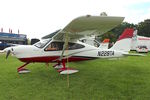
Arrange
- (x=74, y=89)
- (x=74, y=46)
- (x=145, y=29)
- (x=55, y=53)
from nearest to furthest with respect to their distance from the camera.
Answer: (x=74, y=89), (x=55, y=53), (x=74, y=46), (x=145, y=29)

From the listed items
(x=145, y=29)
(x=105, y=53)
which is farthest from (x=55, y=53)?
(x=145, y=29)

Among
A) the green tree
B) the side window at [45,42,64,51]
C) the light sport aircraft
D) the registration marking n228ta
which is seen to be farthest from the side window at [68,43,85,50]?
the green tree

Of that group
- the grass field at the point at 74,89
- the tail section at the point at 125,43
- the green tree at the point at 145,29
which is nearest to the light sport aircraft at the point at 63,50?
the tail section at the point at 125,43

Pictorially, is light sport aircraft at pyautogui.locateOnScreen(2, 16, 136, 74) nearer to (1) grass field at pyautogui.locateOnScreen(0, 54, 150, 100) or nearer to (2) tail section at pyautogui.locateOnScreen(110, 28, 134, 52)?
(2) tail section at pyautogui.locateOnScreen(110, 28, 134, 52)

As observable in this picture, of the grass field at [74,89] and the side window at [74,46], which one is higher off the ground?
the side window at [74,46]

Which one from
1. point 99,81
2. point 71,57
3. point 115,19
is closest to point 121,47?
point 71,57

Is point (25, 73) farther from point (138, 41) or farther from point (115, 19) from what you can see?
point (138, 41)

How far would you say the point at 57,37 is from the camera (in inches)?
327

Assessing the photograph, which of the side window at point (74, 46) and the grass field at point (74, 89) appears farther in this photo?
the side window at point (74, 46)

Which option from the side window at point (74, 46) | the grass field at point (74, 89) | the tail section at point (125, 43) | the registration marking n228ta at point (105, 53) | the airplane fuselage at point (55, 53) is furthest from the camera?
the tail section at point (125, 43)

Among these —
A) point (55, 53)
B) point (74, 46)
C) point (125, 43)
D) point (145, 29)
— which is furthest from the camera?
point (145, 29)

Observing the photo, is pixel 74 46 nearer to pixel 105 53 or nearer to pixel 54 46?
pixel 54 46

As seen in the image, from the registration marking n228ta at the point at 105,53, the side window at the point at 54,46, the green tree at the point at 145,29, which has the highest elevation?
the green tree at the point at 145,29

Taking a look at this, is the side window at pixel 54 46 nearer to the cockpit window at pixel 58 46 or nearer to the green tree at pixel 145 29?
the cockpit window at pixel 58 46
